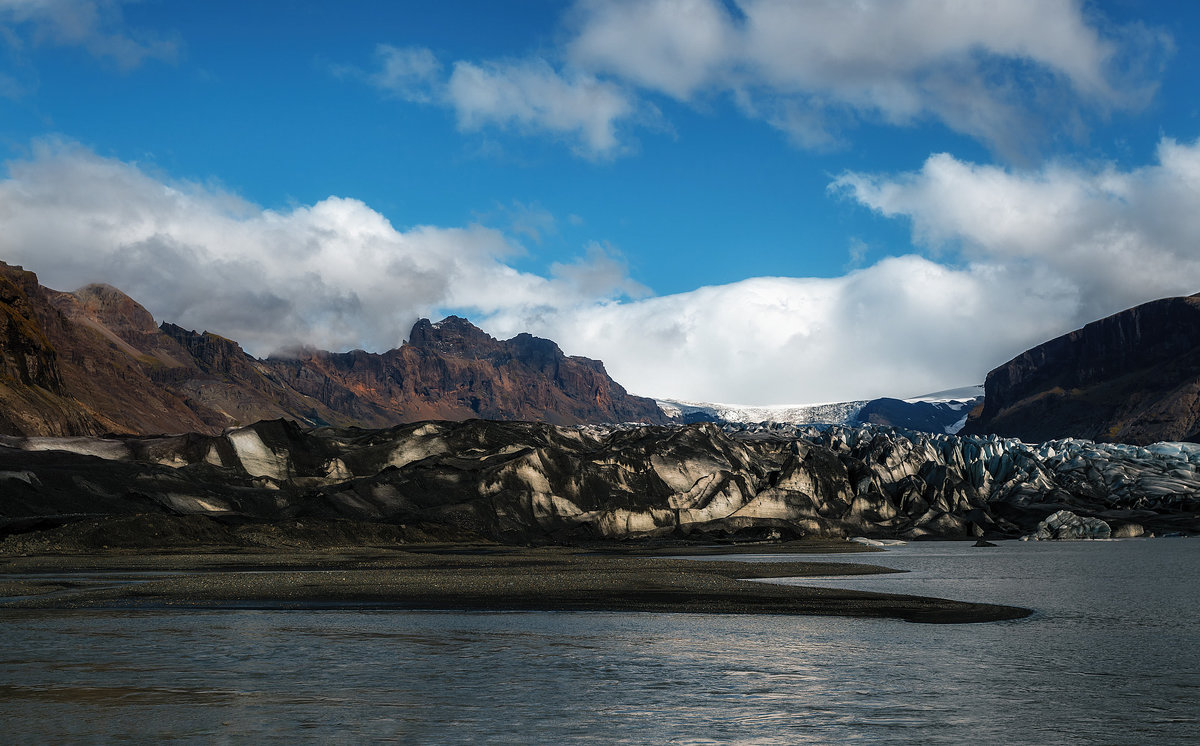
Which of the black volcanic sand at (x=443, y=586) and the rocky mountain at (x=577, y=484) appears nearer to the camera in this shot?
the black volcanic sand at (x=443, y=586)

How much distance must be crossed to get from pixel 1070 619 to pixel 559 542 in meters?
77.5

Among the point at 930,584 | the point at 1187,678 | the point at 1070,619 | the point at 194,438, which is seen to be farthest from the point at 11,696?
the point at 194,438

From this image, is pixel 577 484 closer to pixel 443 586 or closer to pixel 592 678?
pixel 443 586

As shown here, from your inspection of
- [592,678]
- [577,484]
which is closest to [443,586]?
[592,678]

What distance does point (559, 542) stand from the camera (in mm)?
108750

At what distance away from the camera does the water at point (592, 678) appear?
16.2 m

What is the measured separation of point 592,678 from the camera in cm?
2141

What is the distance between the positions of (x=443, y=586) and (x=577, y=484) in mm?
74724

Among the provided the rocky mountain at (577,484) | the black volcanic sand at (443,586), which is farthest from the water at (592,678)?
the rocky mountain at (577,484)

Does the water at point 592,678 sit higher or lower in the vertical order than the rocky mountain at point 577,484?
lower

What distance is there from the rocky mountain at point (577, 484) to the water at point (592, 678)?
214ft

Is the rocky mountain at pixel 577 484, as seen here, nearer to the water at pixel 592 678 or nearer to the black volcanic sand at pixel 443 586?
the black volcanic sand at pixel 443 586

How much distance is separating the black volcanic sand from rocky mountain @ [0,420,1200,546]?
92.9ft

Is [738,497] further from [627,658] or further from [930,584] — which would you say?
[627,658]
